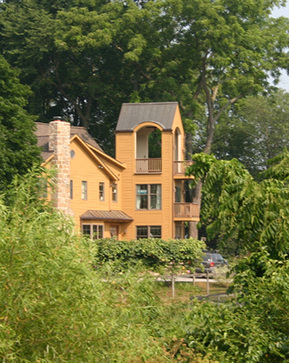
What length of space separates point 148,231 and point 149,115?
7945 mm

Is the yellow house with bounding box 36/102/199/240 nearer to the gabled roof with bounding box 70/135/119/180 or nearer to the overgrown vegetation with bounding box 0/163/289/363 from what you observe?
the gabled roof with bounding box 70/135/119/180

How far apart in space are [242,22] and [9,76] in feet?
85.8

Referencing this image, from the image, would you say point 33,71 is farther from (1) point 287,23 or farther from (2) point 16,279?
(2) point 16,279

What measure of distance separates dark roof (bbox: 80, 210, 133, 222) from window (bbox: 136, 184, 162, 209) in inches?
52.1

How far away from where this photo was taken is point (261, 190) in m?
13.7

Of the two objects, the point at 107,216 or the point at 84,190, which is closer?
the point at 84,190

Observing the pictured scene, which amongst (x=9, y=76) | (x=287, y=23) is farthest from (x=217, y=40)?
(x=9, y=76)

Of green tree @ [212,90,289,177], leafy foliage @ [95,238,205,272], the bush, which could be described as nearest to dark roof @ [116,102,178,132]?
leafy foliage @ [95,238,205,272]

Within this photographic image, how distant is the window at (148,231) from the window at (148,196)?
1369mm

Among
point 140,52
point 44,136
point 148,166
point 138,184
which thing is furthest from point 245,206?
point 140,52

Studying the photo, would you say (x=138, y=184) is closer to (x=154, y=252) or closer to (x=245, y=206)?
(x=154, y=252)

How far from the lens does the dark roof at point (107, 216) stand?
49994mm

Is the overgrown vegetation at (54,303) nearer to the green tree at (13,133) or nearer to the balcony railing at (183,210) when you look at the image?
the green tree at (13,133)

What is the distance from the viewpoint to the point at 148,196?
53938 mm
